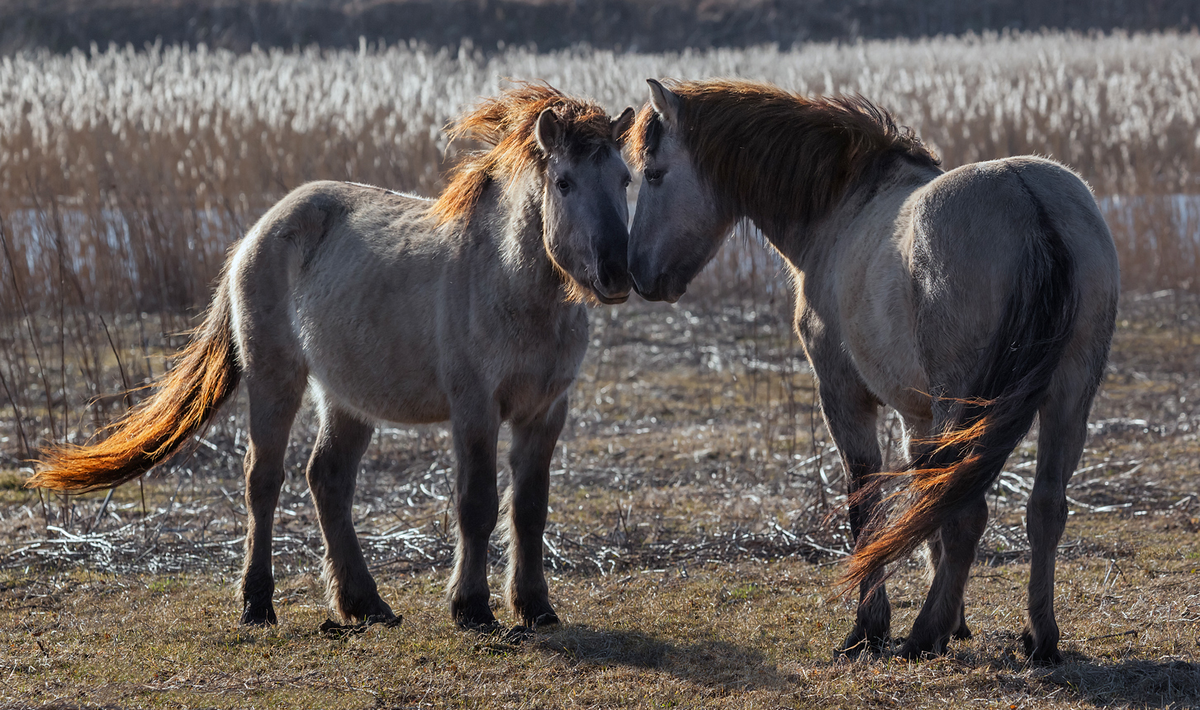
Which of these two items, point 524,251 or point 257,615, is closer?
point 524,251

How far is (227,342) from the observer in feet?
15.1

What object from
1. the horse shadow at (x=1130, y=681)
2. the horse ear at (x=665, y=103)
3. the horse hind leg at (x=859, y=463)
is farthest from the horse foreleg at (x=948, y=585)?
the horse ear at (x=665, y=103)

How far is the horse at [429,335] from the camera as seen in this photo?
380cm

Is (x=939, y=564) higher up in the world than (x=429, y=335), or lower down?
lower down

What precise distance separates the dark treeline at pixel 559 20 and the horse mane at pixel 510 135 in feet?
90.8

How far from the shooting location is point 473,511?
3.87 meters

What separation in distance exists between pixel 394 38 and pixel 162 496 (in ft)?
93.7

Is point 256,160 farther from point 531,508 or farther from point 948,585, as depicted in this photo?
point 948,585

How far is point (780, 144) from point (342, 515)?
2.42 meters

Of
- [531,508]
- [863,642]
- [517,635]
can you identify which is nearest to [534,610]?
[517,635]

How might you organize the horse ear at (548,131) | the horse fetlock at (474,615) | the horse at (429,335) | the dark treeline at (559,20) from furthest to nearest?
the dark treeline at (559,20), the horse fetlock at (474,615), the horse at (429,335), the horse ear at (548,131)

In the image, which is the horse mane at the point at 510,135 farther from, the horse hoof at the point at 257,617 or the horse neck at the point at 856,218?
the horse hoof at the point at 257,617

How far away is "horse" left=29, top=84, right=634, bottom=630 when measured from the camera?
3.80 meters

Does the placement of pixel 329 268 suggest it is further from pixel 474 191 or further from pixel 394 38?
pixel 394 38
